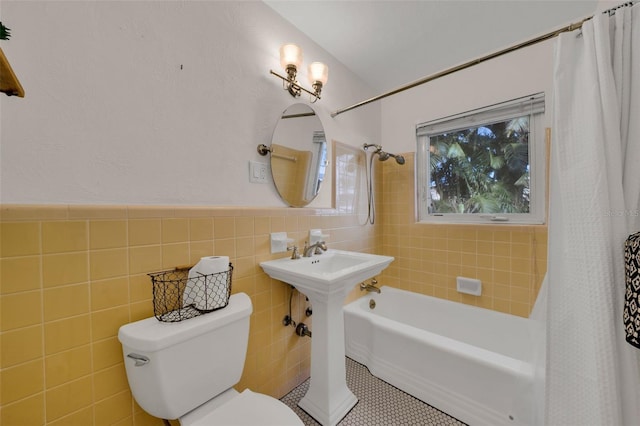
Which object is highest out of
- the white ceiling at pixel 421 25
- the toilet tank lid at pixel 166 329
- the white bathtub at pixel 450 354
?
the white ceiling at pixel 421 25

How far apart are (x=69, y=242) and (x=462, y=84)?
8.39 ft

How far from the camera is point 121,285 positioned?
2.87 feet

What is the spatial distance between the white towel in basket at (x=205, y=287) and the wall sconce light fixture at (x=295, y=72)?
3.64ft

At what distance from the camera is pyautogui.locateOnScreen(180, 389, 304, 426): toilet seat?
0.82m

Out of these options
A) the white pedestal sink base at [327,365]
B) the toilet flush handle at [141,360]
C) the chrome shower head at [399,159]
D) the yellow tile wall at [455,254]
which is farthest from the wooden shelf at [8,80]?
the yellow tile wall at [455,254]

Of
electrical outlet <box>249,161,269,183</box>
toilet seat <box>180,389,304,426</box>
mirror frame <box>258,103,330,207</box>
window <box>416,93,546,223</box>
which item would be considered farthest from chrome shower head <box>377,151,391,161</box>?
toilet seat <box>180,389,304,426</box>

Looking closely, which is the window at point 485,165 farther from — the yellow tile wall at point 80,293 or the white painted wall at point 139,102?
the yellow tile wall at point 80,293

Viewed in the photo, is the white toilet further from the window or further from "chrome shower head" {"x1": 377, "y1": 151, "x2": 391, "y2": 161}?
the window

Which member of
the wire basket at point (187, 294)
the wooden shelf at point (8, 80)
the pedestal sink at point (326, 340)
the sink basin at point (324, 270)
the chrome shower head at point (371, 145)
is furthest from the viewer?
the chrome shower head at point (371, 145)

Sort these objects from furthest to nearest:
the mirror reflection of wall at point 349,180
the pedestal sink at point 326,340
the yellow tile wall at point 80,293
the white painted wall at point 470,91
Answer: the mirror reflection of wall at point 349,180
the white painted wall at point 470,91
the pedestal sink at point 326,340
the yellow tile wall at point 80,293

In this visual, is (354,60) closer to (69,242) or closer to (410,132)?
(410,132)

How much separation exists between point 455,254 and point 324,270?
118 centimetres

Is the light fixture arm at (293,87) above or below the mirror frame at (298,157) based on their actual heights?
above

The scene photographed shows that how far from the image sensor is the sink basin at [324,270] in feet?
3.58
